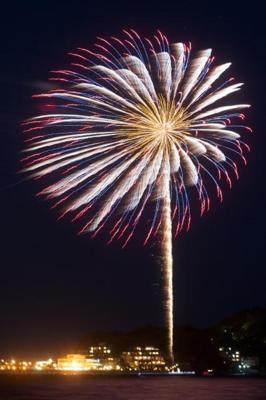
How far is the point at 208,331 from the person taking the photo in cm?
19100

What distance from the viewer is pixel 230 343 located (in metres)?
170

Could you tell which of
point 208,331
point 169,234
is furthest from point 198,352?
point 169,234

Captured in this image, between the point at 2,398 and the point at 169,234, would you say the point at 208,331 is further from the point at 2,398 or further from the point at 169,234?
the point at 169,234

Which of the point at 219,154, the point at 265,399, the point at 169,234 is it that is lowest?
the point at 265,399

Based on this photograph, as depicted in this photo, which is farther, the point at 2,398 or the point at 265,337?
the point at 265,337

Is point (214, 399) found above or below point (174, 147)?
below

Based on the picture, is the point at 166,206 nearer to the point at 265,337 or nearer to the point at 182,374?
the point at 265,337

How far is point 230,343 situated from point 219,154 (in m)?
131

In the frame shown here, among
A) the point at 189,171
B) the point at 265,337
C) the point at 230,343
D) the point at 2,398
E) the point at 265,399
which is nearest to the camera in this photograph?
the point at 189,171

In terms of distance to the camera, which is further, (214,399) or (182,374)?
(182,374)

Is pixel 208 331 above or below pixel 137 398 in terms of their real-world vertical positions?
above

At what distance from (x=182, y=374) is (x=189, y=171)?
144m

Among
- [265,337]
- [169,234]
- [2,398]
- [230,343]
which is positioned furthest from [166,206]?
[230,343]

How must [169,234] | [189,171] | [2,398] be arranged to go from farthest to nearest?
[2,398] → [169,234] → [189,171]
